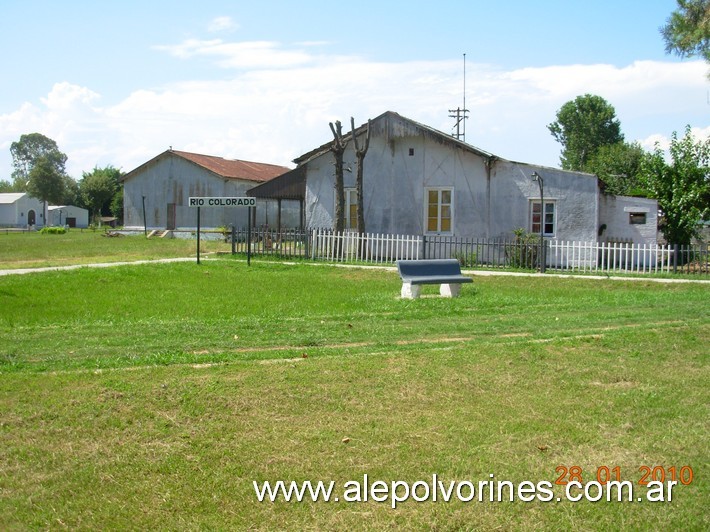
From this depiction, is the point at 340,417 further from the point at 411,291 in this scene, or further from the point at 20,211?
the point at 20,211

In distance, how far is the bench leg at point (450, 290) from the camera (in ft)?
55.3

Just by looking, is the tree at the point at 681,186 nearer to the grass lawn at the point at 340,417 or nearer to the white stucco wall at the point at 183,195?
the grass lawn at the point at 340,417

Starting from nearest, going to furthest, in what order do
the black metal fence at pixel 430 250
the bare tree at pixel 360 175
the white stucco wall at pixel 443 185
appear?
1. the black metal fence at pixel 430 250
2. the white stucco wall at pixel 443 185
3. the bare tree at pixel 360 175

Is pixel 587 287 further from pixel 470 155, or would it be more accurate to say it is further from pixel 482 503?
pixel 482 503

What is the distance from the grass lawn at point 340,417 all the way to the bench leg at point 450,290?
5002 mm

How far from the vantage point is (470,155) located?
91.0ft

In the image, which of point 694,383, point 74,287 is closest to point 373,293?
point 74,287

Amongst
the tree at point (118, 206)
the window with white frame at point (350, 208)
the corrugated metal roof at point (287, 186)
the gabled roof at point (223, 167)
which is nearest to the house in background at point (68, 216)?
the tree at point (118, 206)

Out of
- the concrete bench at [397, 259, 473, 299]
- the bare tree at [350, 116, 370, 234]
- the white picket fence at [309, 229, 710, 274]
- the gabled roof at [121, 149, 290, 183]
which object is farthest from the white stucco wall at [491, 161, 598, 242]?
the gabled roof at [121, 149, 290, 183]

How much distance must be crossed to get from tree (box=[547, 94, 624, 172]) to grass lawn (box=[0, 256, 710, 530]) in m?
71.1

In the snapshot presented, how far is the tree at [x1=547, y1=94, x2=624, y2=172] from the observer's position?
79125mm

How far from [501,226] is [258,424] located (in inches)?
861

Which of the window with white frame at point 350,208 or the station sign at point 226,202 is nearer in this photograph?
the station sign at point 226,202

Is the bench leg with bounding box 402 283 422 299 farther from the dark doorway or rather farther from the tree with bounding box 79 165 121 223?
the tree with bounding box 79 165 121 223
